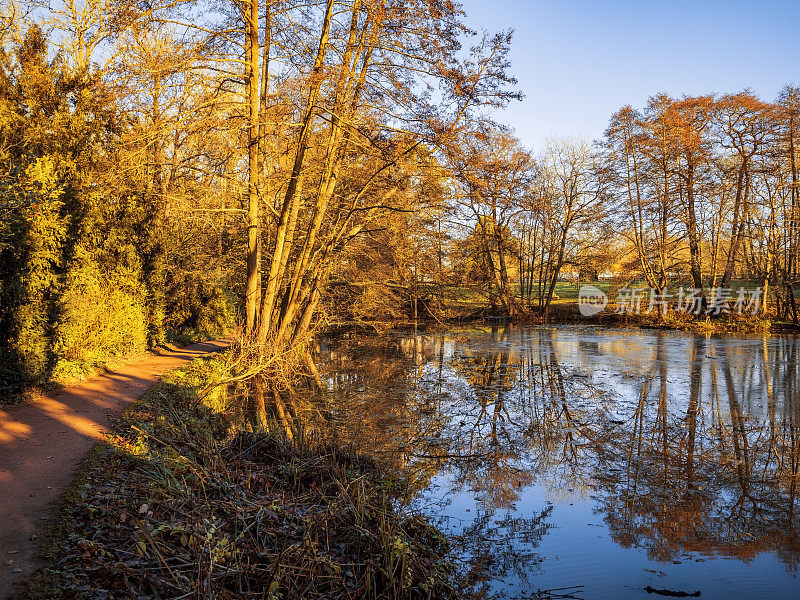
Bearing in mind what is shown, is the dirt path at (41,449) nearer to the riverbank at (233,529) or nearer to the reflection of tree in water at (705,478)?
the riverbank at (233,529)

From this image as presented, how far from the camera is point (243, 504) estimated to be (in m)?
4.79

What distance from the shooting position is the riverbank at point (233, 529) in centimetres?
358

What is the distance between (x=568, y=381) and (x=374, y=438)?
6729 millimetres

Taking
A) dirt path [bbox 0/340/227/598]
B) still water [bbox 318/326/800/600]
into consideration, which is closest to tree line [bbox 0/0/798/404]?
dirt path [bbox 0/340/227/598]

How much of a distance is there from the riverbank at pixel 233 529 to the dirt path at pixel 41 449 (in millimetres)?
169

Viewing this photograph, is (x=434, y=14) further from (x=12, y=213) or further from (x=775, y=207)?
(x=775, y=207)

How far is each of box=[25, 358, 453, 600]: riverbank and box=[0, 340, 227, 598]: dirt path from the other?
0.55 ft

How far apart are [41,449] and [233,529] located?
293cm

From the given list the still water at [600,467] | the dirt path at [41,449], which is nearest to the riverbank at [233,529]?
the dirt path at [41,449]

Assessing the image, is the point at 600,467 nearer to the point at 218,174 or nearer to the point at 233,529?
the point at 233,529

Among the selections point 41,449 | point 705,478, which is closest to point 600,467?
point 705,478

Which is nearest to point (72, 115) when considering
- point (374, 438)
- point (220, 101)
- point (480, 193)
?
point (220, 101)

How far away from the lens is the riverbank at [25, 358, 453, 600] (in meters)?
3.58

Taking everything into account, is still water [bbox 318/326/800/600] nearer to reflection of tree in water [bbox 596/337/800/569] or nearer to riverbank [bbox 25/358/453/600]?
reflection of tree in water [bbox 596/337/800/569]
